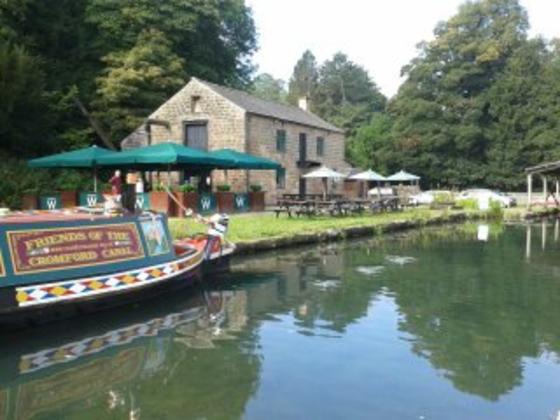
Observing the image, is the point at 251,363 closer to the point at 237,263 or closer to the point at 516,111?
the point at 237,263

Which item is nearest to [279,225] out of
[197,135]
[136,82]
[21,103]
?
[197,135]

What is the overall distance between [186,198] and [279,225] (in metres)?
4.01

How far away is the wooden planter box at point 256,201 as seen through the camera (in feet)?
94.7

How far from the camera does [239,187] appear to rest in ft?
105

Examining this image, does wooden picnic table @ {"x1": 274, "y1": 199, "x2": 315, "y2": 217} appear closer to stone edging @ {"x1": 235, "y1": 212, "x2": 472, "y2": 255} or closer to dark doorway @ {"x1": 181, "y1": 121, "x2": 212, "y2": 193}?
stone edging @ {"x1": 235, "y1": 212, "x2": 472, "y2": 255}

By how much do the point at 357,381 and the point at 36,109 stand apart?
27.7m

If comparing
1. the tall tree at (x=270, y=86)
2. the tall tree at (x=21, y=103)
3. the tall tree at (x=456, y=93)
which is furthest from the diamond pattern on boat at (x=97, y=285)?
the tall tree at (x=270, y=86)

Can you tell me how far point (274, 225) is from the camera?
2197cm

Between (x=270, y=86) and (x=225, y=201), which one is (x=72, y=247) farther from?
(x=270, y=86)

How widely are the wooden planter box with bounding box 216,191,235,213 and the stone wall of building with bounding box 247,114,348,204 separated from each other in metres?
5.25

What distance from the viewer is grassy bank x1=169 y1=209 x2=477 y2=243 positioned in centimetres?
1861

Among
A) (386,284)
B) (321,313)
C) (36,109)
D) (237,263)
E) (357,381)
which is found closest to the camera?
(357,381)

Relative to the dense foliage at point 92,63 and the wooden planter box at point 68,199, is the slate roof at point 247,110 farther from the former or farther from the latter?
the wooden planter box at point 68,199

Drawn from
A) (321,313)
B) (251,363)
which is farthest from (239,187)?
(251,363)
